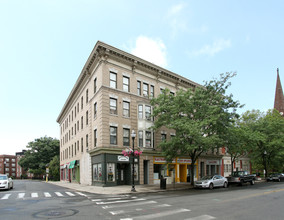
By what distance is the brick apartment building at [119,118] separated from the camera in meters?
25.2

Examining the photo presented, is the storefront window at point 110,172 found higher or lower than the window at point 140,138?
lower

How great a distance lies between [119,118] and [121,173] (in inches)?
238

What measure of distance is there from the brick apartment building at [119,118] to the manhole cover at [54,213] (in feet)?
41.1

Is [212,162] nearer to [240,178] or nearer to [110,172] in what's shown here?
[240,178]

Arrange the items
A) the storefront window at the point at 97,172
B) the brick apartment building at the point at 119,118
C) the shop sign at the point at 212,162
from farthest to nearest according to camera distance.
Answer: the shop sign at the point at 212,162 → the brick apartment building at the point at 119,118 → the storefront window at the point at 97,172

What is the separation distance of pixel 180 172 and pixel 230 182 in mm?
7541

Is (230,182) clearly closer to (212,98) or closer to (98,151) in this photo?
(212,98)

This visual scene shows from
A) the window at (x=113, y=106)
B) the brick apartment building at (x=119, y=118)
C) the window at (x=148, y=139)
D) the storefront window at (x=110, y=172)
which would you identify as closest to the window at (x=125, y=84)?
the brick apartment building at (x=119, y=118)

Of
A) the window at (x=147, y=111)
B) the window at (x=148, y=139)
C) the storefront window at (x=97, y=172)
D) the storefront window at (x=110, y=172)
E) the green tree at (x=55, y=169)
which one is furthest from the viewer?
the green tree at (x=55, y=169)

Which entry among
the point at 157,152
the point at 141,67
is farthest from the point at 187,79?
the point at 157,152

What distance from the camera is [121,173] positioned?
26.5m

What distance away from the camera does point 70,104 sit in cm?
4281

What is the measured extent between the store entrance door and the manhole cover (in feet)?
51.4

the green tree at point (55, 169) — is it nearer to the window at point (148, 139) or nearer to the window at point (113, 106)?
the window at point (148, 139)
